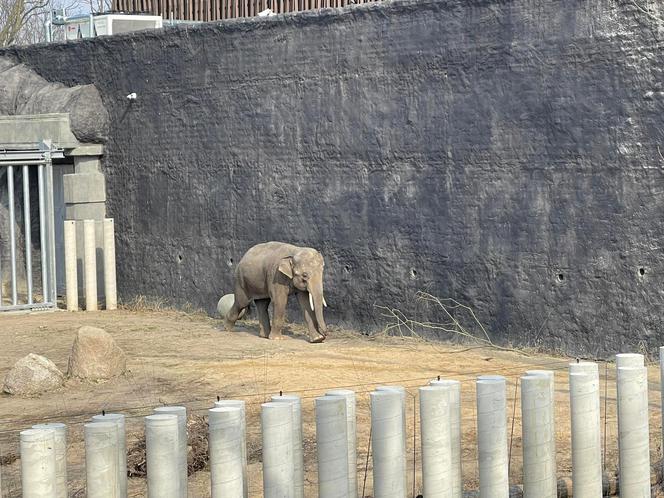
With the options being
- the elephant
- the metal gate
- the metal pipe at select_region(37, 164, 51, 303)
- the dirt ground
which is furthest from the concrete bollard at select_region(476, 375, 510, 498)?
the metal pipe at select_region(37, 164, 51, 303)

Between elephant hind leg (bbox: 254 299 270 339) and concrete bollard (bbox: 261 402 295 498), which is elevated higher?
concrete bollard (bbox: 261 402 295 498)

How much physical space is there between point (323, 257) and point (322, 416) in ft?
27.0

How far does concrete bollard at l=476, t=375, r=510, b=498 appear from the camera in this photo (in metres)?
6.29

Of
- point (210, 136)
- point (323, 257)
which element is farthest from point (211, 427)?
point (210, 136)

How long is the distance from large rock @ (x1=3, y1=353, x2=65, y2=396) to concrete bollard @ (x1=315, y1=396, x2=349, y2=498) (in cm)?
502

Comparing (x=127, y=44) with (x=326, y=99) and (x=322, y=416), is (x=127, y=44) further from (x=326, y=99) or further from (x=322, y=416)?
(x=322, y=416)

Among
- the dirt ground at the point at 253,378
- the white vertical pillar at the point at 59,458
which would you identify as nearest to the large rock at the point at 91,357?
the dirt ground at the point at 253,378

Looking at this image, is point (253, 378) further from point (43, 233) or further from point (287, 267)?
point (43, 233)

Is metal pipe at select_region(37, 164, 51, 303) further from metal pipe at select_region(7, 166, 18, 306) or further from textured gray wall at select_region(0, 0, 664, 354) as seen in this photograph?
textured gray wall at select_region(0, 0, 664, 354)

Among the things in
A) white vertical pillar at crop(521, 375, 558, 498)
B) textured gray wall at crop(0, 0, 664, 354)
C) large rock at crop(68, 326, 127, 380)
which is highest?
textured gray wall at crop(0, 0, 664, 354)

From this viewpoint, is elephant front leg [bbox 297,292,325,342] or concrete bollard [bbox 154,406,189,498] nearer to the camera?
concrete bollard [bbox 154,406,189,498]

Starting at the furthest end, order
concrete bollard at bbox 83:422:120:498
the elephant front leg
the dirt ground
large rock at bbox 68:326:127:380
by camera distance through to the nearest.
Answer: the elephant front leg → large rock at bbox 68:326:127:380 → the dirt ground → concrete bollard at bbox 83:422:120:498

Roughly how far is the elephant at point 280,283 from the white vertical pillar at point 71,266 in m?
3.38

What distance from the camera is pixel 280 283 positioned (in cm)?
1327
